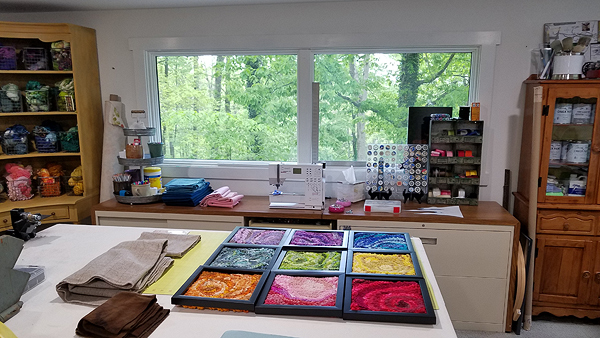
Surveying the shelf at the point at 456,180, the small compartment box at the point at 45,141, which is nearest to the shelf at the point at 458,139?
the shelf at the point at 456,180

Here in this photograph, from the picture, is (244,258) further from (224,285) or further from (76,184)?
(76,184)

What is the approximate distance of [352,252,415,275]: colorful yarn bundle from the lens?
4.80ft

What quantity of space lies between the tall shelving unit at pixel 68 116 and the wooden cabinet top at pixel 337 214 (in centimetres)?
34

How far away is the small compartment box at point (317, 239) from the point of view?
5.61 ft

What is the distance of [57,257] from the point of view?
1706 millimetres

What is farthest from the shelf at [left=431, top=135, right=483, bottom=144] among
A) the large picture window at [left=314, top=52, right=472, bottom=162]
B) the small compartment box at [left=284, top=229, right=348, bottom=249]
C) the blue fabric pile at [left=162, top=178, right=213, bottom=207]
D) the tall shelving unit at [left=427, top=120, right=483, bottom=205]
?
the blue fabric pile at [left=162, top=178, right=213, bottom=207]

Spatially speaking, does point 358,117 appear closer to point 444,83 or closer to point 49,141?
point 444,83

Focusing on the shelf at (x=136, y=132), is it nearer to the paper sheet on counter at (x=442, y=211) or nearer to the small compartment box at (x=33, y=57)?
the small compartment box at (x=33, y=57)

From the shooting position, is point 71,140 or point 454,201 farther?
point 71,140

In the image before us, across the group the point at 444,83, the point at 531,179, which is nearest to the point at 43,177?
the point at 444,83

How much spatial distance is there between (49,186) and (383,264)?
2.94 m

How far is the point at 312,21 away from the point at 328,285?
7.56ft

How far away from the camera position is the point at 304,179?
2.76 metres

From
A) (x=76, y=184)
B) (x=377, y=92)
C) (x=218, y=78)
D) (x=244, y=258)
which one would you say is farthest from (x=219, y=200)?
(x=377, y=92)
